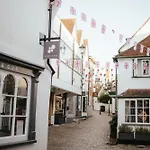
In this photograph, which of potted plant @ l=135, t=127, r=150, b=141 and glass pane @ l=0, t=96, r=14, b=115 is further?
potted plant @ l=135, t=127, r=150, b=141

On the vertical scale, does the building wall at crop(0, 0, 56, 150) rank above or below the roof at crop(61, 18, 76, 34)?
below

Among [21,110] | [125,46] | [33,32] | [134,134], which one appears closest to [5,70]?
[21,110]

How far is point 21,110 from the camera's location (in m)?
7.16

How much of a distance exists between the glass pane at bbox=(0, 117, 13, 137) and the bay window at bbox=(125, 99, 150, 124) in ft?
32.1

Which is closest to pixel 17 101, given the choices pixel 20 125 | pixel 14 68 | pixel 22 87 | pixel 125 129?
pixel 22 87

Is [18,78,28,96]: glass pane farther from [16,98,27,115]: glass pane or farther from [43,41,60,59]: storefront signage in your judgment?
[43,41,60,59]: storefront signage

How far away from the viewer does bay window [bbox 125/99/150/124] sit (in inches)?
587

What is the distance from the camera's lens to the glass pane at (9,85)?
660 cm

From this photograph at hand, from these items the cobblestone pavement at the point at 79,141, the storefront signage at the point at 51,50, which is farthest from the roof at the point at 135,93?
the storefront signage at the point at 51,50

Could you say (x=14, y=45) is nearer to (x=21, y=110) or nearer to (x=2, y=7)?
(x=2, y=7)

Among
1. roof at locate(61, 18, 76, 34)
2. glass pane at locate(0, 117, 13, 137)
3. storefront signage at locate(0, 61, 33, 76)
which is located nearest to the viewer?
storefront signage at locate(0, 61, 33, 76)

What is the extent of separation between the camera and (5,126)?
6.60m

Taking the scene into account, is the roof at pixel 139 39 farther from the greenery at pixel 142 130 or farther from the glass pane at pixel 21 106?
the glass pane at pixel 21 106

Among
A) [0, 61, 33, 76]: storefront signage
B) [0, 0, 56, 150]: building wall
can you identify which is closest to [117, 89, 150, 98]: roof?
[0, 0, 56, 150]: building wall
